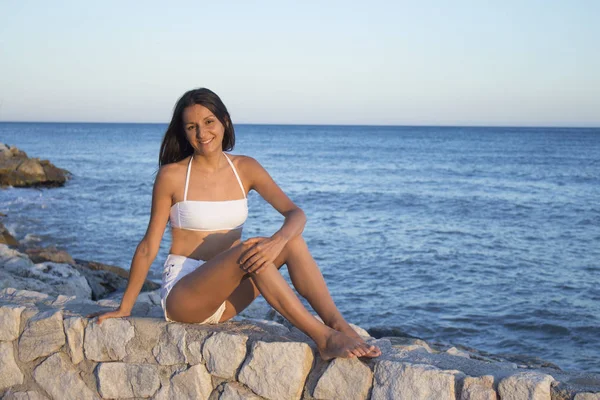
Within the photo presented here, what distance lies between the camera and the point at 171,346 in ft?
10.3

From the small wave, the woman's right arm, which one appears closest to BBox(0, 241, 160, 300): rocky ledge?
the woman's right arm

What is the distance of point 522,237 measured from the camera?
13312 millimetres

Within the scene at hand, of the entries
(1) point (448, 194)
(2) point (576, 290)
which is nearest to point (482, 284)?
(2) point (576, 290)

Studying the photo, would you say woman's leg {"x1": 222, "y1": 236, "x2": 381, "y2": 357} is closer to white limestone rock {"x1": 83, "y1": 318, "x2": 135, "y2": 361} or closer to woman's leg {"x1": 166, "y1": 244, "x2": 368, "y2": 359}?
woman's leg {"x1": 166, "y1": 244, "x2": 368, "y2": 359}

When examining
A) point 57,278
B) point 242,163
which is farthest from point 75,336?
point 57,278

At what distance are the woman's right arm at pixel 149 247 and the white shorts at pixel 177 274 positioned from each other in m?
0.12

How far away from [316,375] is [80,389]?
1.32 metres

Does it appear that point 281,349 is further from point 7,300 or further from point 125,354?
point 7,300

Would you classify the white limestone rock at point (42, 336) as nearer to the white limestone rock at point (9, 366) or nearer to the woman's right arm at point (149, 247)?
the white limestone rock at point (9, 366)

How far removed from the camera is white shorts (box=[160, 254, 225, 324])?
3266 mm

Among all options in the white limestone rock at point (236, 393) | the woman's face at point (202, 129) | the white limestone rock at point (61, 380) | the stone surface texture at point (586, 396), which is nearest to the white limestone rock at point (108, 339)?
the white limestone rock at point (61, 380)

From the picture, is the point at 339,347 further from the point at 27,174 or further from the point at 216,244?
the point at 27,174

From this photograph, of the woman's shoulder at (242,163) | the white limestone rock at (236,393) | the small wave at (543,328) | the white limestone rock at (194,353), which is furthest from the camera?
the small wave at (543,328)

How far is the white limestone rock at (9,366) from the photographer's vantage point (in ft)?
11.4
